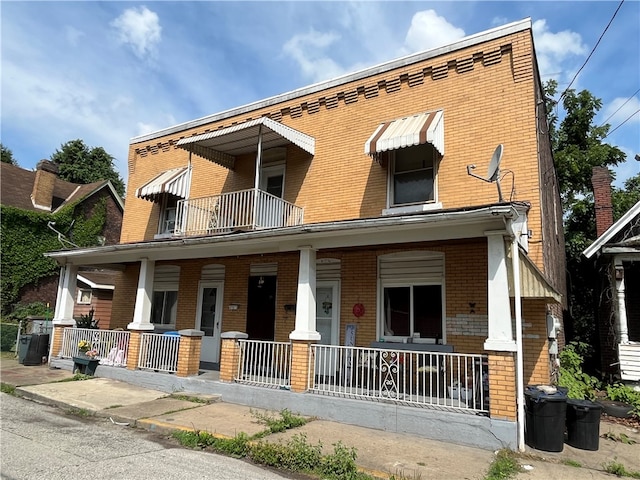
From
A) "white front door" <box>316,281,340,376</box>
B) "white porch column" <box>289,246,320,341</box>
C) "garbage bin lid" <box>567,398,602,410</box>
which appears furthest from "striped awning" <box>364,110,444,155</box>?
"garbage bin lid" <box>567,398,602,410</box>

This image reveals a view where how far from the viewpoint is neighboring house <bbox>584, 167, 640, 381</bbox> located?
400 inches

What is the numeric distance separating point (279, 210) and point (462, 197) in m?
4.75

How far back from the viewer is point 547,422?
6.32 metres

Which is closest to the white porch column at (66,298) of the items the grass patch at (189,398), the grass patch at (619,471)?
the grass patch at (189,398)

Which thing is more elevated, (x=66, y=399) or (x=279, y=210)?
(x=279, y=210)

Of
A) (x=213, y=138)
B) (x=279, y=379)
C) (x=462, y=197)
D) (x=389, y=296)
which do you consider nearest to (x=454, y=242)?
(x=462, y=197)

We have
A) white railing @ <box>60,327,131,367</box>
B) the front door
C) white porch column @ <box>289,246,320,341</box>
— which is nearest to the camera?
white porch column @ <box>289,246,320,341</box>

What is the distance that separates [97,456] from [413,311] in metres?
6.47

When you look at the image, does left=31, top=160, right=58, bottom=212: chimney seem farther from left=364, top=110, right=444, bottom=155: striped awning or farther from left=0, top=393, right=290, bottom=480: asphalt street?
left=364, top=110, right=444, bottom=155: striped awning

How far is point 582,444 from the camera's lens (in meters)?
6.54

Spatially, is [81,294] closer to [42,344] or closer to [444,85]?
[42,344]

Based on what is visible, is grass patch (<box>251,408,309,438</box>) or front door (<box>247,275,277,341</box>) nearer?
grass patch (<box>251,408,309,438</box>)

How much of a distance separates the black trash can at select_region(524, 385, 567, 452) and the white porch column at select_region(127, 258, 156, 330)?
920cm

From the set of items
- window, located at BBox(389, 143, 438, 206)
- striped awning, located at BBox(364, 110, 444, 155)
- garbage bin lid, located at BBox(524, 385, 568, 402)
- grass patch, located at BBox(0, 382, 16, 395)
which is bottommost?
grass patch, located at BBox(0, 382, 16, 395)
